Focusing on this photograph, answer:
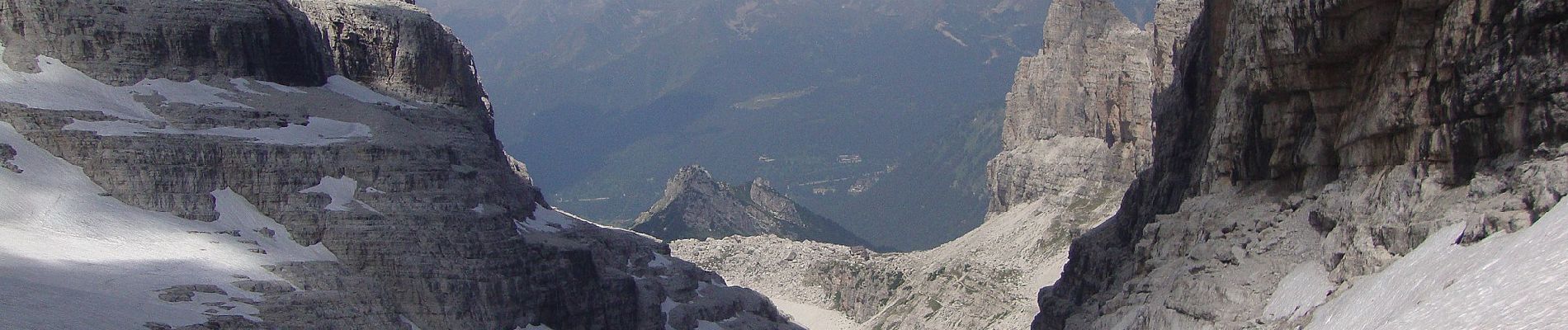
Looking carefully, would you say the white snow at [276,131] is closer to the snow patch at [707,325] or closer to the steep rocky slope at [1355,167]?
the snow patch at [707,325]

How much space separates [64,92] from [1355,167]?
5576 cm

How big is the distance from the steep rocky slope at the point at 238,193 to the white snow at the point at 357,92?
6.68 feet

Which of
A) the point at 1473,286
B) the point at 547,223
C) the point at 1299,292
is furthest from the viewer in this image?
the point at 547,223

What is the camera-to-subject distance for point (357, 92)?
9131 centimetres

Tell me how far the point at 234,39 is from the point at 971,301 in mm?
59528

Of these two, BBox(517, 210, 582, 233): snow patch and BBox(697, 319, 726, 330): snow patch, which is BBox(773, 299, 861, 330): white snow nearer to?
BBox(517, 210, 582, 233): snow patch

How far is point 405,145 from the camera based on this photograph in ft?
249

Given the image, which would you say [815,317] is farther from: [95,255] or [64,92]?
[95,255]

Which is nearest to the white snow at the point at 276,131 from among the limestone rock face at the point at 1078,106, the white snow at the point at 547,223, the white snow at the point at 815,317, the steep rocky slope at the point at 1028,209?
the white snow at the point at 547,223

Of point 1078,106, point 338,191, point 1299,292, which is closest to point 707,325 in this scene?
point 338,191

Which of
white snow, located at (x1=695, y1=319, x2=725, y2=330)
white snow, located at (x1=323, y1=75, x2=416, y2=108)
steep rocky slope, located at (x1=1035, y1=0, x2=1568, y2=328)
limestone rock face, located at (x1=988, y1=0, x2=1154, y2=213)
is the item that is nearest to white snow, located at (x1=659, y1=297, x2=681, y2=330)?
white snow, located at (x1=695, y1=319, x2=725, y2=330)

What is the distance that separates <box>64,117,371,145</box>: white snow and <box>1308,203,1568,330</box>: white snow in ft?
174

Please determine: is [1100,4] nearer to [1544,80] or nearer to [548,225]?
[548,225]

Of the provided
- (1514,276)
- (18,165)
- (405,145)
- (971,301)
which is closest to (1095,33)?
(971,301)
